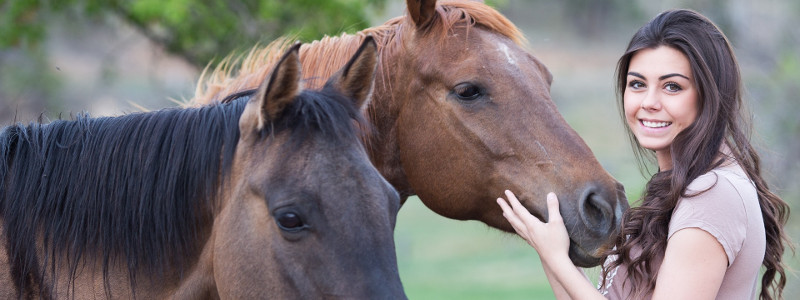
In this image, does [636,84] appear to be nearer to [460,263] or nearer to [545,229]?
[545,229]

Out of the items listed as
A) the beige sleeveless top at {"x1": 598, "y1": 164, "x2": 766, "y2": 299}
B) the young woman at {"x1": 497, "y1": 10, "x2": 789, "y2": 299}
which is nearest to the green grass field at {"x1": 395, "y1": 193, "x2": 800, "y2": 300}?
the young woman at {"x1": 497, "y1": 10, "x2": 789, "y2": 299}

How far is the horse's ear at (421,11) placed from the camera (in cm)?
413

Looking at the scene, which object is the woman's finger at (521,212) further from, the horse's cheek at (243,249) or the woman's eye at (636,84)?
the horse's cheek at (243,249)

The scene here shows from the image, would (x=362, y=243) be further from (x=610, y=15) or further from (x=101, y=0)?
(x=610, y=15)

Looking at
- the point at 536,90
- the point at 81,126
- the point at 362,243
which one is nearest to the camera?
the point at 362,243

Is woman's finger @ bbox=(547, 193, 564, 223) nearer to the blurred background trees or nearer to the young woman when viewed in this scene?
the young woman

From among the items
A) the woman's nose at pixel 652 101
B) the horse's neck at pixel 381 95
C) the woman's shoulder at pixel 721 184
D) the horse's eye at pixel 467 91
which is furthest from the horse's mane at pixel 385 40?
the woman's shoulder at pixel 721 184

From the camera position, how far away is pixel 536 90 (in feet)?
13.2

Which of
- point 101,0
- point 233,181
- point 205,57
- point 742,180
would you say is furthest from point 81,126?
point 101,0

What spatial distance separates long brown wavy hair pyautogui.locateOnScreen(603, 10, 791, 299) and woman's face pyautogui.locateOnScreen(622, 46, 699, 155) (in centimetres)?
3

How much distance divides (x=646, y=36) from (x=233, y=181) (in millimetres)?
1847

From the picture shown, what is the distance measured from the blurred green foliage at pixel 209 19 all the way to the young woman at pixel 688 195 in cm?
529

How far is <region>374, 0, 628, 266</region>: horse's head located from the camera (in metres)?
3.69

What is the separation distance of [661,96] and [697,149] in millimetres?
269
